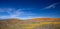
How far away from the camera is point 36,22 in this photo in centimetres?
294

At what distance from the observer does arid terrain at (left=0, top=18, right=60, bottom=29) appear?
115 inches

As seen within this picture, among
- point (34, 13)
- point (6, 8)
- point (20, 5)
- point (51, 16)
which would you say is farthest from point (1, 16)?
point (51, 16)

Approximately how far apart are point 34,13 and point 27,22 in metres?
0.23

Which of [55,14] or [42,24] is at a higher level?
[55,14]

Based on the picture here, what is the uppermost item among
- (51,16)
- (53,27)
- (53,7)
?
(53,7)

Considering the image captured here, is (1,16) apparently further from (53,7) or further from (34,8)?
(53,7)

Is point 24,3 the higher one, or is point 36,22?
point 24,3

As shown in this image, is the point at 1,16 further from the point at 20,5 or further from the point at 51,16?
the point at 51,16

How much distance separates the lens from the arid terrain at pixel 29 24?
115 inches

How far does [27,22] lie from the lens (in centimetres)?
293

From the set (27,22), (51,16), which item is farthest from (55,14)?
(27,22)

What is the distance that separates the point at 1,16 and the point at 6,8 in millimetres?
190

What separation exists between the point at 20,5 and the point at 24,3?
9 cm

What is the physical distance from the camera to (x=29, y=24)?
2.93m
